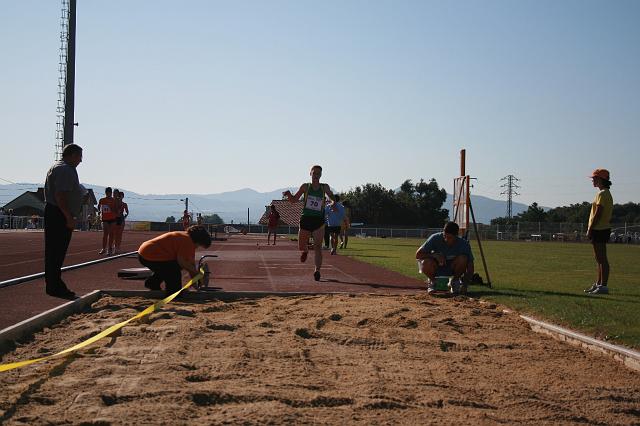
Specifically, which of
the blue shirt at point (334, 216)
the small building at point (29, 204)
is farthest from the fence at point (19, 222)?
the blue shirt at point (334, 216)

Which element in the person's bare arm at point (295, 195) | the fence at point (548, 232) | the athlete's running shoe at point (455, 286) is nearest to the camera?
the athlete's running shoe at point (455, 286)

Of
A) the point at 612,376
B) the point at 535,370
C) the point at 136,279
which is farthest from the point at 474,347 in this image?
the point at 136,279

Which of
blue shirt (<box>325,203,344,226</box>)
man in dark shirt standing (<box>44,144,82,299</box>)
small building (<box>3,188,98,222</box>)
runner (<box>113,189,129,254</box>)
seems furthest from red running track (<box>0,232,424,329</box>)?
small building (<box>3,188,98,222</box>)

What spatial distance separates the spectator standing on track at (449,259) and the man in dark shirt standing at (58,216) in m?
4.52

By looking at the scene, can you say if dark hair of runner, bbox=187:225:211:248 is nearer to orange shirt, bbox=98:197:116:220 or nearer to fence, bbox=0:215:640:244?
orange shirt, bbox=98:197:116:220

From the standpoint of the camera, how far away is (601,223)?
10.0m

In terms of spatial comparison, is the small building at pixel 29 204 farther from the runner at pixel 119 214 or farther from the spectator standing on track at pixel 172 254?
the spectator standing on track at pixel 172 254

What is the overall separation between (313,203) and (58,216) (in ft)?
14.5

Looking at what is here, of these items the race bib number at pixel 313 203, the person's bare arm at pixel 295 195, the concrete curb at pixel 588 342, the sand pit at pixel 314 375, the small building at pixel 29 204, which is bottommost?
the sand pit at pixel 314 375

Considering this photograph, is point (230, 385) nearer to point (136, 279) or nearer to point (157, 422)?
point (157, 422)

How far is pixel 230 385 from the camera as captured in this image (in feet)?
13.5

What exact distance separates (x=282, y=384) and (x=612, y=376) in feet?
7.57

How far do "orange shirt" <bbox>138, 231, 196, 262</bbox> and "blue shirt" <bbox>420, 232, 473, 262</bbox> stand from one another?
10.6ft

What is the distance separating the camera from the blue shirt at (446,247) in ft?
31.0
